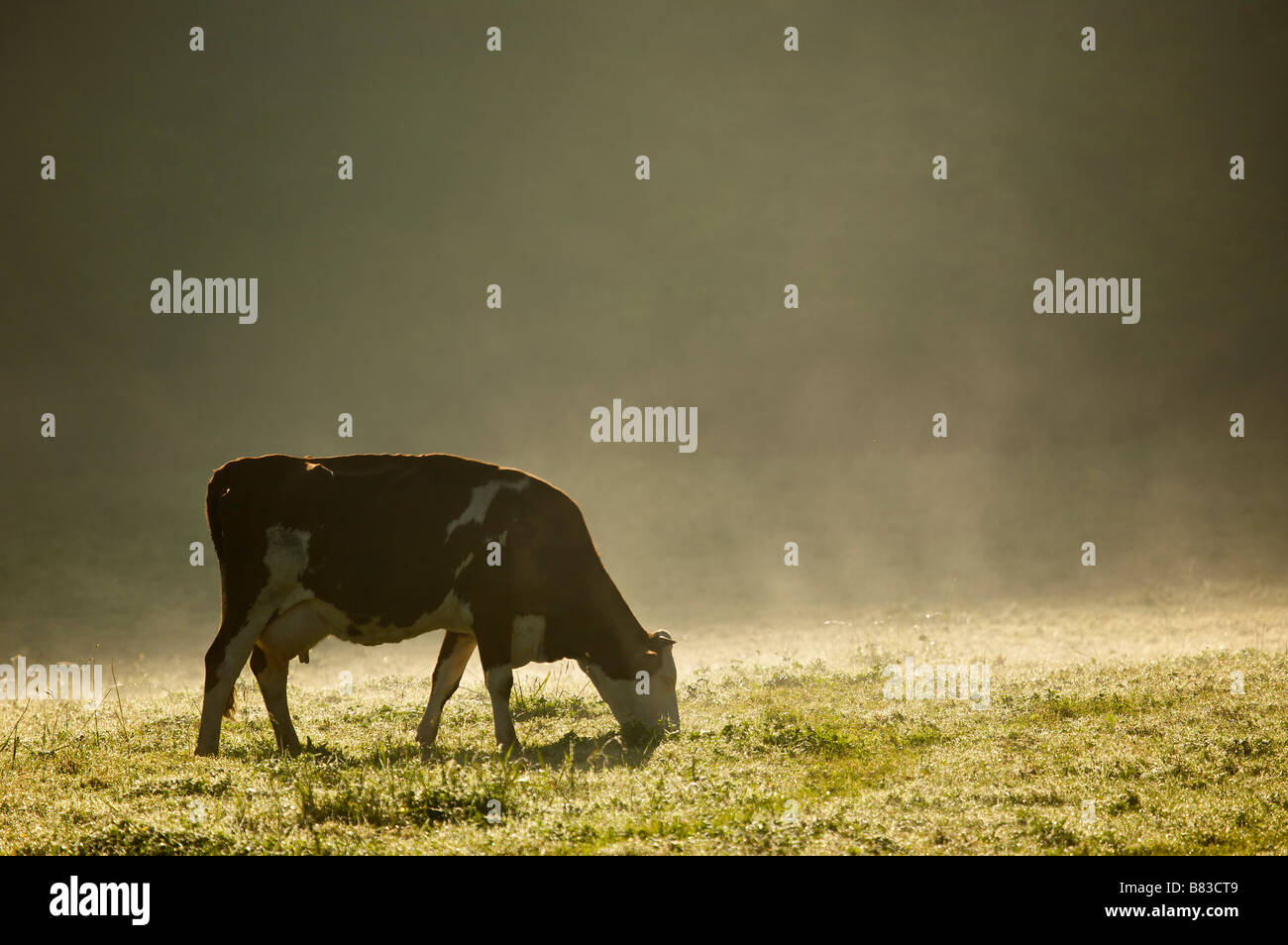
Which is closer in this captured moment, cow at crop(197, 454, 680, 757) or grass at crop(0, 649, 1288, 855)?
grass at crop(0, 649, 1288, 855)

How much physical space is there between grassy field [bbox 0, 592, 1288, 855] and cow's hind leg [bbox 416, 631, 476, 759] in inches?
16.0

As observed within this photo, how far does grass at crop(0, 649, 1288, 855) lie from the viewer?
861 cm

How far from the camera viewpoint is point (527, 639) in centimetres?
1395

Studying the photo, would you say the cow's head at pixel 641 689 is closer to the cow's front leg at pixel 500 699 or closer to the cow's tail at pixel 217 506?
the cow's front leg at pixel 500 699

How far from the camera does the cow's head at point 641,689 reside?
46.6ft

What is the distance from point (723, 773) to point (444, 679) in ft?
14.5

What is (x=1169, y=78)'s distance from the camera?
5236 inches

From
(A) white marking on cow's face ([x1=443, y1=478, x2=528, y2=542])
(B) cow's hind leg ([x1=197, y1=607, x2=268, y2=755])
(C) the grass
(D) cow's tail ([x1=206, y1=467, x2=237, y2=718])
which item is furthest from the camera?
(D) cow's tail ([x1=206, y1=467, x2=237, y2=718])

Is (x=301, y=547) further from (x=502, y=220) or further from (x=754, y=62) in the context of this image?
(x=754, y=62)

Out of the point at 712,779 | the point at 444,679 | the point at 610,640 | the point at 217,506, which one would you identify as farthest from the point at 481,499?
the point at 712,779

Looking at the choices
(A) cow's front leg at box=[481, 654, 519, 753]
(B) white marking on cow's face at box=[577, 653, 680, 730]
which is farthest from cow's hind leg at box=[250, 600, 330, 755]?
(B) white marking on cow's face at box=[577, 653, 680, 730]

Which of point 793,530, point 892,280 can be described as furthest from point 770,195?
point 793,530

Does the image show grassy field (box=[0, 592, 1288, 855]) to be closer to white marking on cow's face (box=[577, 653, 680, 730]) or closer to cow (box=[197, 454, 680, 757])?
white marking on cow's face (box=[577, 653, 680, 730])

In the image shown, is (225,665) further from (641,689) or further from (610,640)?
(641,689)
